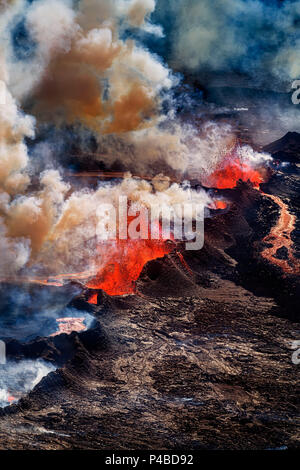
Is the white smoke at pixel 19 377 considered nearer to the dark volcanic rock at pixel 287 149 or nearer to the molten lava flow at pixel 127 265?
the molten lava flow at pixel 127 265

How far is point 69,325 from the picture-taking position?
16.5 m

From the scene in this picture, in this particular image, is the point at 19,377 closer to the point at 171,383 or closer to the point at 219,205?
the point at 171,383

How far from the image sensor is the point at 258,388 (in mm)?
13422

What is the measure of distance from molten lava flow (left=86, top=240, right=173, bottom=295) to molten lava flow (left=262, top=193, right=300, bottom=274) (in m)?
4.59

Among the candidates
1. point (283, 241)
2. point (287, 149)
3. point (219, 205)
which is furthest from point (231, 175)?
point (283, 241)

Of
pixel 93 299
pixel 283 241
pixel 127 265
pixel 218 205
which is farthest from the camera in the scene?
pixel 218 205

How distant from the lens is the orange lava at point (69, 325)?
53.1ft

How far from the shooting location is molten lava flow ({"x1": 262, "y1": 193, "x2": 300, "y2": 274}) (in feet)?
70.3

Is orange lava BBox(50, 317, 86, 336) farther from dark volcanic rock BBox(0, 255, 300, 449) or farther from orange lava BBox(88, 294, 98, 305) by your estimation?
orange lava BBox(88, 294, 98, 305)

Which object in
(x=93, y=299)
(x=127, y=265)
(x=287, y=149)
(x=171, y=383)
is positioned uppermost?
(x=287, y=149)

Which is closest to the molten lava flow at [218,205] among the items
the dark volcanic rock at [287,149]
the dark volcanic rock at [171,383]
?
the dark volcanic rock at [171,383]

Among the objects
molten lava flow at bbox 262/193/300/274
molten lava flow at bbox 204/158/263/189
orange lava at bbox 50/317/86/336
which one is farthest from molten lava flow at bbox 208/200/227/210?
orange lava at bbox 50/317/86/336

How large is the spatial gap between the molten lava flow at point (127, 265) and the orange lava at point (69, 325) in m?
2.95

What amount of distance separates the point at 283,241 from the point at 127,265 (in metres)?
7.72
